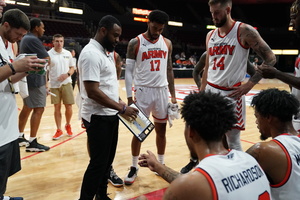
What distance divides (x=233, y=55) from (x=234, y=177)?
188 cm

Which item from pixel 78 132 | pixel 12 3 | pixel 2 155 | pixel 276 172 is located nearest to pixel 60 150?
pixel 78 132

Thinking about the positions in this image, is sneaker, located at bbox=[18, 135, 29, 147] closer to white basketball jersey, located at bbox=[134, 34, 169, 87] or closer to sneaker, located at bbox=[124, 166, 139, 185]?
sneaker, located at bbox=[124, 166, 139, 185]

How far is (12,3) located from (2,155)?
22521 mm

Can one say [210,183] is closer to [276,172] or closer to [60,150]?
[276,172]

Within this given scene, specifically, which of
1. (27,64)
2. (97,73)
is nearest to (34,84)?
(97,73)

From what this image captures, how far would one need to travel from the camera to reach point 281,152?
1.51 metres

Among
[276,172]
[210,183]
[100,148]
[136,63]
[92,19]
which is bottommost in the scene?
[100,148]

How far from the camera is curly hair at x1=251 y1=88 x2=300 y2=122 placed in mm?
1741

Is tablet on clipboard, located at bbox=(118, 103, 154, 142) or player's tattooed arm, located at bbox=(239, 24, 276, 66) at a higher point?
player's tattooed arm, located at bbox=(239, 24, 276, 66)

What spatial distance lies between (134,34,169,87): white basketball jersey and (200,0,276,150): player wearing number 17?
76cm

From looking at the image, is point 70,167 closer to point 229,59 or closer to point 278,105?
point 229,59

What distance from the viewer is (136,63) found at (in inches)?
142

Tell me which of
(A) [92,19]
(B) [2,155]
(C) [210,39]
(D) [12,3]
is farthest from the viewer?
(A) [92,19]

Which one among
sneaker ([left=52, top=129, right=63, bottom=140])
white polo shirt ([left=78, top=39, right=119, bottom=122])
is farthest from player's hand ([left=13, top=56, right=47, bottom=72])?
sneaker ([left=52, top=129, right=63, bottom=140])
